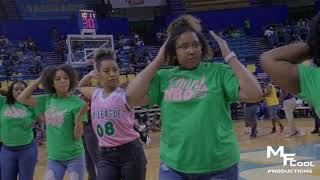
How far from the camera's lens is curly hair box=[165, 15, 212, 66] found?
10.9 feet

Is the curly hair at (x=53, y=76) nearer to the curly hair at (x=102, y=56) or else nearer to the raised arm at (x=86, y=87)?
the raised arm at (x=86, y=87)

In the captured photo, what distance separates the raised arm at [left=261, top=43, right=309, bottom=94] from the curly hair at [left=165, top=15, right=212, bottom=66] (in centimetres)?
96

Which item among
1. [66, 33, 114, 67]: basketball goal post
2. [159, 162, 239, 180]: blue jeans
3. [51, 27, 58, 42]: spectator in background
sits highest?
[51, 27, 58, 42]: spectator in background

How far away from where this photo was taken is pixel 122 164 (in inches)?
179

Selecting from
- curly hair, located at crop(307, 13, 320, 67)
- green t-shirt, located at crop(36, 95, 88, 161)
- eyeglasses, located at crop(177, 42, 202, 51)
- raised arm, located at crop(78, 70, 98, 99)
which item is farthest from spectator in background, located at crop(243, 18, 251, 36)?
curly hair, located at crop(307, 13, 320, 67)

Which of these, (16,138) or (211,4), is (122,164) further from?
(211,4)

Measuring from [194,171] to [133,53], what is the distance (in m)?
24.6

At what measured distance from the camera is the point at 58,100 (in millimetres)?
5504

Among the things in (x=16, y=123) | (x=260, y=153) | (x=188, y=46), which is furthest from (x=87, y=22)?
(x=188, y=46)

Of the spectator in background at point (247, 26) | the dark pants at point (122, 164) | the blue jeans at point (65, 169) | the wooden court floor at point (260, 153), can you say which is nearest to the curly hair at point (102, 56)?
the dark pants at point (122, 164)

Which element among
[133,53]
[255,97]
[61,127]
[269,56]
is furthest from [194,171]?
[133,53]

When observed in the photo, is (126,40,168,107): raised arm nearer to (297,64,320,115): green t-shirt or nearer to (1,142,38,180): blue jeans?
(297,64,320,115): green t-shirt

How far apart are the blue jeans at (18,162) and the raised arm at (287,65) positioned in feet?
13.5

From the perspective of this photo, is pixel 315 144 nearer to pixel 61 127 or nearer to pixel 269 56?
pixel 61 127
